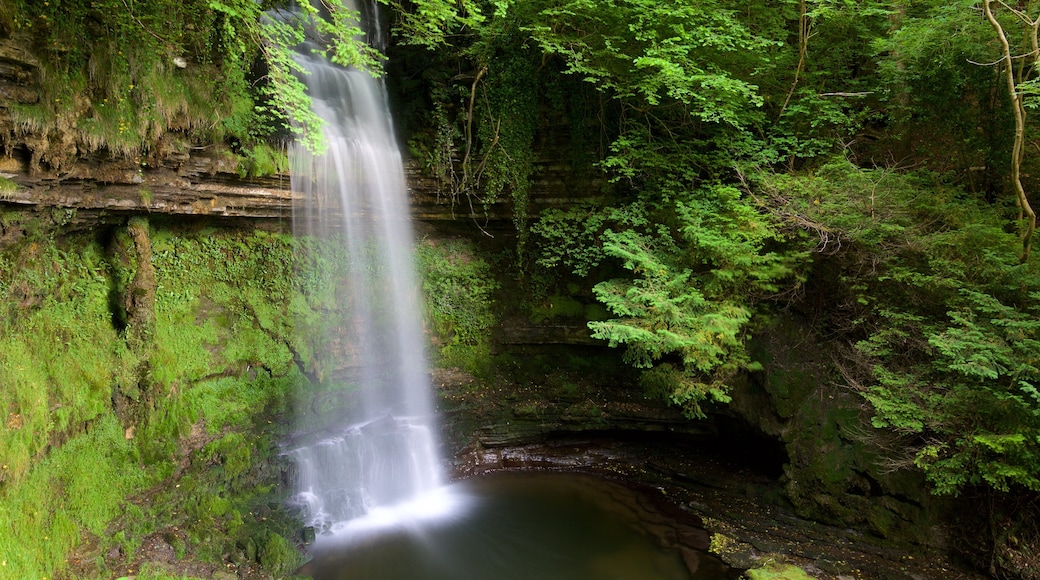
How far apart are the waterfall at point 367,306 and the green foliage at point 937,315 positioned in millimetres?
6241

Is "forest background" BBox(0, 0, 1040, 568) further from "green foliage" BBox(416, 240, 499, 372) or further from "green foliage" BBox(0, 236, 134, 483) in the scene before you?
"green foliage" BBox(416, 240, 499, 372)

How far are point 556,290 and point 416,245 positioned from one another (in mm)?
2841

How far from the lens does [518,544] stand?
690cm

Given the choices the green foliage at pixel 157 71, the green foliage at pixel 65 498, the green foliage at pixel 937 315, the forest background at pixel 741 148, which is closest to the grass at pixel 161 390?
the green foliage at pixel 65 498

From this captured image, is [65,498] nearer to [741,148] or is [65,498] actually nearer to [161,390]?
[161,390]

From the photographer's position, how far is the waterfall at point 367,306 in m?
7.74

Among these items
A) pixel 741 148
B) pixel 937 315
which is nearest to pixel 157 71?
pixel 741 148

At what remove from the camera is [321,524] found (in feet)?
23.5

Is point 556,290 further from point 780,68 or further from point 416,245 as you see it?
point 780,68

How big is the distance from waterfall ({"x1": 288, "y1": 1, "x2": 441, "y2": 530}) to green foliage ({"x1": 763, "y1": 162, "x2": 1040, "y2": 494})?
20.5 feet

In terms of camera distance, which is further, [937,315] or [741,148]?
[741,148]

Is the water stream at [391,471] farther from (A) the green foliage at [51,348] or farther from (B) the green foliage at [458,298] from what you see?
(A) the green foliage at [51,348]

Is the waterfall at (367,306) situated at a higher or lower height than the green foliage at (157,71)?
lower

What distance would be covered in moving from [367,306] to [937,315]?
8.37 m
